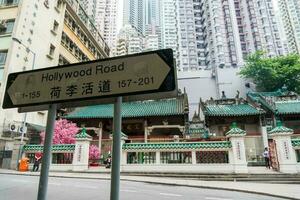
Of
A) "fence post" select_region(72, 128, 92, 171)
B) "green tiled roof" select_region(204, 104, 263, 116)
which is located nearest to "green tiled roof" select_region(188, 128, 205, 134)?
"green tiled roof" select_region(204, 104, 263, 116)

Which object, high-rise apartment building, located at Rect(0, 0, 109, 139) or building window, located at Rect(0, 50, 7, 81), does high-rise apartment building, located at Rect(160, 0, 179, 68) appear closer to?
high-rise apartment building, located at Rect(0, 0, 109, 139)

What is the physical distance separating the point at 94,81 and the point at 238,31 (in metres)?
65.7

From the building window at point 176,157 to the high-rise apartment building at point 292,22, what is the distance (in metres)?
98.5

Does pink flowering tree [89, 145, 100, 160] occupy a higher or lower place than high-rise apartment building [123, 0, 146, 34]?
lower

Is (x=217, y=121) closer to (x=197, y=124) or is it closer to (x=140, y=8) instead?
(x=197, y=124)

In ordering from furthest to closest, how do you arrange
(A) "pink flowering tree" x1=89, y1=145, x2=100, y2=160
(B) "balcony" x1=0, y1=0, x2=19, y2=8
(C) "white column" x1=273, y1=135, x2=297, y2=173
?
(B) "balcony" x1=0, y1=0, x2=19, y2=8 → (A) "pink flowering tree" x1=89, y1=145, x2=100, y2=160 → (C) "white column" x1=273, y1=135, x2=297, y2=173

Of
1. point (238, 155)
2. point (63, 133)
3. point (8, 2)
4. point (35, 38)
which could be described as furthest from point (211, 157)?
point (8, 2)

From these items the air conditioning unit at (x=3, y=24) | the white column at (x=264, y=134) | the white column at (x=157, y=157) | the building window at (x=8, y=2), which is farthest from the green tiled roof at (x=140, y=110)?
the building window at (x=8, y=2)

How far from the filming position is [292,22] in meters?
101

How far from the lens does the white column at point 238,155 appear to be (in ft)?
43.1

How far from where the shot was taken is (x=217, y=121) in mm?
23000

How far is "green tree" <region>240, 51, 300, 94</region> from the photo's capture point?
31750mm

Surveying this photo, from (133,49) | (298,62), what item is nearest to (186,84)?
(298,62)

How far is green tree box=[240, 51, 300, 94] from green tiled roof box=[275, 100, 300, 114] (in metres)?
9.43
